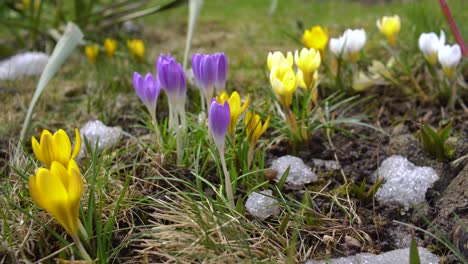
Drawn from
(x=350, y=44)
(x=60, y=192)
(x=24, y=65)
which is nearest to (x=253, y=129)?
(x=60, y=192)

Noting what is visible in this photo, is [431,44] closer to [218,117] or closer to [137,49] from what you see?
[218,117]

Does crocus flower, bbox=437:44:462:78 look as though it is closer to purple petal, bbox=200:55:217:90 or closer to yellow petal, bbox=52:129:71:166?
purple petal, bbox=200:55:217:90

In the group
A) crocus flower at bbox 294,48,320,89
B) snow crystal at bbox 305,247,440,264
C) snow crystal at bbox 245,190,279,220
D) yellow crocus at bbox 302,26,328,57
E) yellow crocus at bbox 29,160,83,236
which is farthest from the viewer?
yellow crocus at bbox 302,26,328,57

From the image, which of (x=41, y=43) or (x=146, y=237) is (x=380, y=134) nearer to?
(x=146, y=237)

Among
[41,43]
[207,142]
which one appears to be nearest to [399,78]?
[207,142]

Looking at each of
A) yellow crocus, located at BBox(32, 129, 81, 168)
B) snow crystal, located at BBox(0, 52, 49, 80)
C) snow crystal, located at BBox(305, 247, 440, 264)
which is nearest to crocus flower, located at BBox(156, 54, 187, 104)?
yellow crocus, located at BBox(32, 129, 81, 168)

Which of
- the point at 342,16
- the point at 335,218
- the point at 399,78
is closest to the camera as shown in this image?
the point at 335,218
